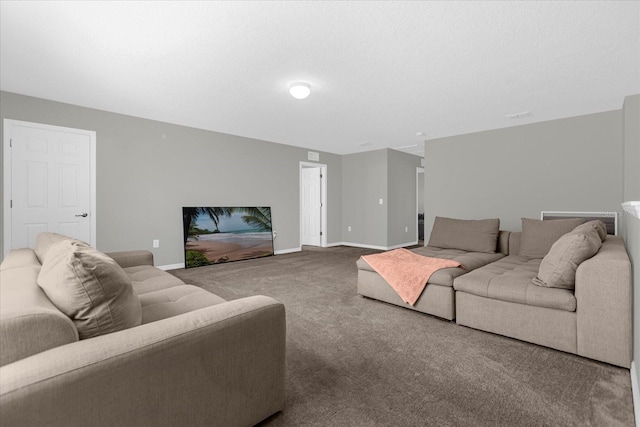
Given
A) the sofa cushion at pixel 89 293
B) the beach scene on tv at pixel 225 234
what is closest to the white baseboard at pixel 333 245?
the beach scene on tv at pixel 225 234

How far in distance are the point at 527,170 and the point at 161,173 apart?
577 cm

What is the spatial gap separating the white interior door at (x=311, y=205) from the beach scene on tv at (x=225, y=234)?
64.4 inches

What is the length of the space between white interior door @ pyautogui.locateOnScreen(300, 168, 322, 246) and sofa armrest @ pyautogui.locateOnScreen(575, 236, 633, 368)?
5.67 m

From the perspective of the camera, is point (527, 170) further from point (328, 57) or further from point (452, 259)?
point (328, 57)

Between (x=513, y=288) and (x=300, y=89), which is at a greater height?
(x=300, y=89)

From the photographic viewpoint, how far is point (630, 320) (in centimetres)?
182

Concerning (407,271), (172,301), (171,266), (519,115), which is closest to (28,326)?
(172,301)

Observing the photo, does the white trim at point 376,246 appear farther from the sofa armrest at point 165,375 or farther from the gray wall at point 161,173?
the sofa armrest at point 165,375

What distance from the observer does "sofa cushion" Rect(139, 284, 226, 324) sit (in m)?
1.56

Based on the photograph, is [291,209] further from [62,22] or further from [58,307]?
[58,307]

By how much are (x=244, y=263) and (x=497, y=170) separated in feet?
15.1

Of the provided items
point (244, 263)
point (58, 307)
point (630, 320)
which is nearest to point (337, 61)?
point (58, 307)

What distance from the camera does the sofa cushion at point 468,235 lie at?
3771 mm

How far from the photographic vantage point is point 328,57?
2680 mm
